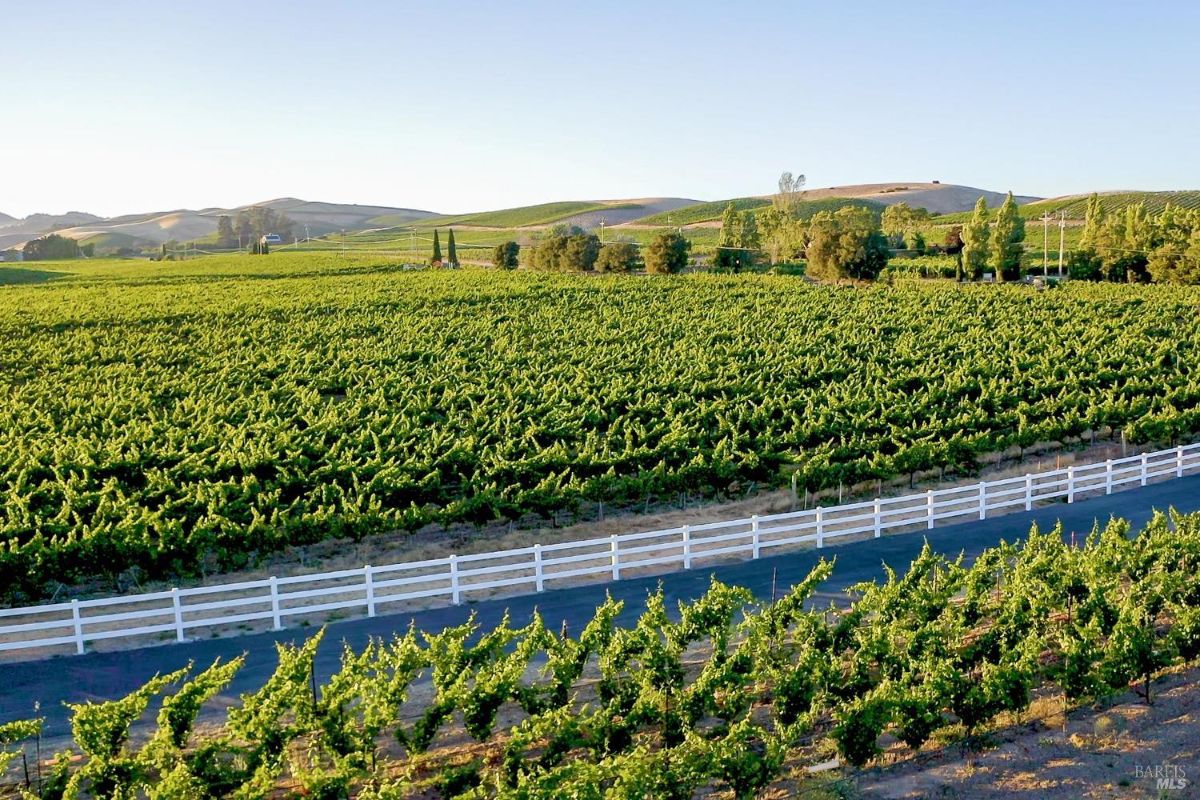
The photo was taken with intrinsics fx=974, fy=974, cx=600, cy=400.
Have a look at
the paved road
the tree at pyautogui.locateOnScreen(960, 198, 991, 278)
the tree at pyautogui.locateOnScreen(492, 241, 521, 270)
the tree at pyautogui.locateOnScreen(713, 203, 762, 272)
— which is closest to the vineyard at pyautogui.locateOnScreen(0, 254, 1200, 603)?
the paved road

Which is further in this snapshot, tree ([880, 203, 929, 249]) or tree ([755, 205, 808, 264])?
tree ([880, 203, 929, 249])

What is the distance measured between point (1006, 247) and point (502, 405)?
194ft

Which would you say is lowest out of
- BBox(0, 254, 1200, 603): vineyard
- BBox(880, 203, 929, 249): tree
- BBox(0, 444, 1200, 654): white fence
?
BBox(0, 444, 1200, 654): white fence

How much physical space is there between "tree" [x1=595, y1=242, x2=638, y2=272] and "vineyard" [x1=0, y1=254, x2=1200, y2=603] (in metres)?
30.3

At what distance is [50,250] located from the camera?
168 meters

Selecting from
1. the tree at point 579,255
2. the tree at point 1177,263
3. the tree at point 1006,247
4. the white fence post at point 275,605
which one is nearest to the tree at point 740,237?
the tree at point 579,255

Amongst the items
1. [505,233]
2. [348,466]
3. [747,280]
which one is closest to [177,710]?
[348,466]

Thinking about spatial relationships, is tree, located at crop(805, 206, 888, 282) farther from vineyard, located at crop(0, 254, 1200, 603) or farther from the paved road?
the paved road

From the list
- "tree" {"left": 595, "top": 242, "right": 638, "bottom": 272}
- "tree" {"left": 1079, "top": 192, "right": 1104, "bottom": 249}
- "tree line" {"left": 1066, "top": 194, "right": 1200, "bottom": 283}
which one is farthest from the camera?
"tree" {"left": 595, "top": 242, "right": 638, "bottom": 272}

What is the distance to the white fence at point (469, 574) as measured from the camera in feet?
55.7

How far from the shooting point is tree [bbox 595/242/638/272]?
92375 mm

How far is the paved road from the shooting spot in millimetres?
15469

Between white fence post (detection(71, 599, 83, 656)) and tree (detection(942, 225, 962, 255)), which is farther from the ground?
tree (detection(942, 225, 962, 255))

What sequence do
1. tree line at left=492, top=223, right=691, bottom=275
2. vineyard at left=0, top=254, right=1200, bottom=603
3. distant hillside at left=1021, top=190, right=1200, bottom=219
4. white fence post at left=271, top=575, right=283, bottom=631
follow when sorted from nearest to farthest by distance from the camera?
white fence post at left=271, top=575, right=283, bottom=631, vineyard at left=0, top=254, right=1200, bottom=603, tree line at left=492, top=223, right=691, bottom=275, distant hillside at left=1021, top=190, right=1200, bottom=219
